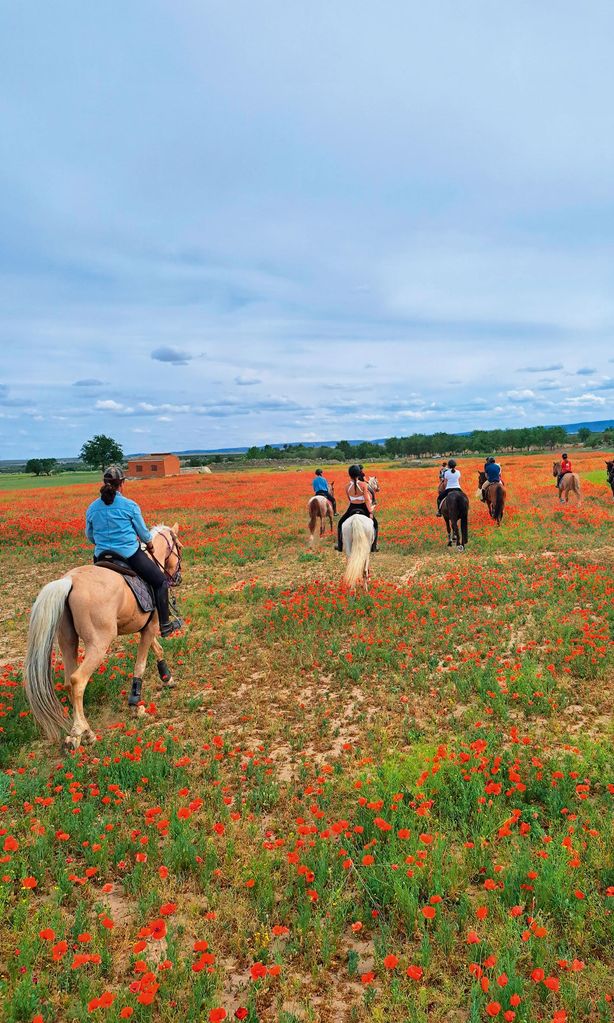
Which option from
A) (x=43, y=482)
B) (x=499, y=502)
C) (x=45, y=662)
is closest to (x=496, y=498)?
(x=499, y=502)

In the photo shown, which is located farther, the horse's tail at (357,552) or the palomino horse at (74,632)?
the horse's tail at (357,552)

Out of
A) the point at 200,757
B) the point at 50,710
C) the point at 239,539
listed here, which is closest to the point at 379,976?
the point at 200,757

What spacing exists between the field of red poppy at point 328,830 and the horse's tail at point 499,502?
9.87m

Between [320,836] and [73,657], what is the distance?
4148mm

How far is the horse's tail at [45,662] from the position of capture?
5.82 meters

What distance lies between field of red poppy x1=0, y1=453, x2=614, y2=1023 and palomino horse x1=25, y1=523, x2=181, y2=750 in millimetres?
500

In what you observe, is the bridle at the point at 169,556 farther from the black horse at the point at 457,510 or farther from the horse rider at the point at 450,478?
the horse rider at the point at 450,478

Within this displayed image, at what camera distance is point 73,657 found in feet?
21.9

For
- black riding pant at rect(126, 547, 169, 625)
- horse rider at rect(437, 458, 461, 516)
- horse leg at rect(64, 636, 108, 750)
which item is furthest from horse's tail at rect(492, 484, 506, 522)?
horse leg at rect(64, 636, 108, 750)

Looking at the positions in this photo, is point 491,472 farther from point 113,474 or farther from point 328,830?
point 328,830

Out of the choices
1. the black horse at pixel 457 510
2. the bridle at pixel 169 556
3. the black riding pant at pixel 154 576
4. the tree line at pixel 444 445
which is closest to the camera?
the black riding pant at pixel 154 576

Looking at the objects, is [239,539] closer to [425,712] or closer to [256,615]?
[256,615]

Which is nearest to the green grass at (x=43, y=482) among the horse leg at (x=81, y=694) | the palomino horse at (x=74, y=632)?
the palomino horse at (x=74, y=632)

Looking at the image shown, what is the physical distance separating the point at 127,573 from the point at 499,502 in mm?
16448
